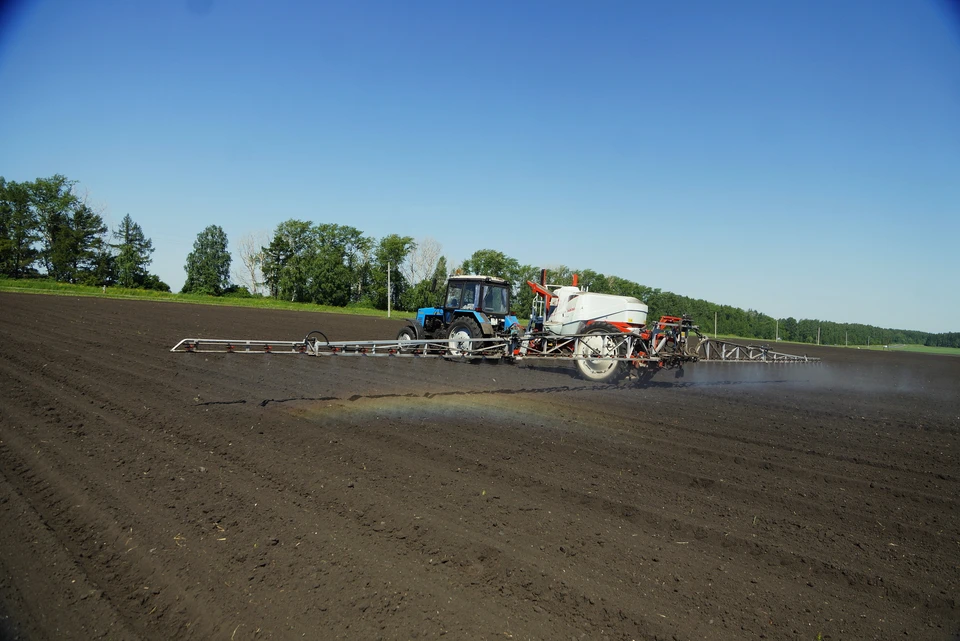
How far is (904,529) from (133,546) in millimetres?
5810

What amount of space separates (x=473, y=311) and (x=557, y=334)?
231 cm

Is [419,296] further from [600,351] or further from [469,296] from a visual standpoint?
[600,351]

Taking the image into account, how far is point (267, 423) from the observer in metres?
7.18

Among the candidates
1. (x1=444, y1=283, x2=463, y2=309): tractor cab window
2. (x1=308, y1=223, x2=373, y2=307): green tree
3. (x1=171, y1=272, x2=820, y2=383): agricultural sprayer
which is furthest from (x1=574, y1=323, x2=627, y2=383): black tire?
(x1=308, y1=223, x2=373, y2=307): green tree

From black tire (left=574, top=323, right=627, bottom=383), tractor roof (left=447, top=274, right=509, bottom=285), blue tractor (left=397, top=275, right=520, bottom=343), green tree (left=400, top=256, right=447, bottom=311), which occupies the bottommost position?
black tire (left=574, top=323, right=627, bottom=383)

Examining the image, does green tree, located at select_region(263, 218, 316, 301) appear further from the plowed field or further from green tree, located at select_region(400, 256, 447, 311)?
the plowed field

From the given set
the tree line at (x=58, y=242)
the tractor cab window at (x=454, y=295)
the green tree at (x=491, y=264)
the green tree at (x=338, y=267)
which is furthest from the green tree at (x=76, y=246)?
the tractor cab window at (x=454, y=295)

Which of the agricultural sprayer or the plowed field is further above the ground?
the agricultural sprayer

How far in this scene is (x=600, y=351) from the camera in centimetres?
1256

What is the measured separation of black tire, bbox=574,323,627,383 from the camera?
12.5 metres

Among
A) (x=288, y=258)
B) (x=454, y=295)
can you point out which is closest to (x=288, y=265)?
(x=288, y=258)

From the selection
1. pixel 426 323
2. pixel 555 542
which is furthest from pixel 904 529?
pixel 426 323

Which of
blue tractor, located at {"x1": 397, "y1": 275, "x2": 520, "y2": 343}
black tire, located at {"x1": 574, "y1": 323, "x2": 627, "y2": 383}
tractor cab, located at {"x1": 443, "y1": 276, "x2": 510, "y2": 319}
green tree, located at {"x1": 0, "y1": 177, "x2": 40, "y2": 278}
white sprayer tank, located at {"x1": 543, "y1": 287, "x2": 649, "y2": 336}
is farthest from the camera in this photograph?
green tree, located at {"x1": 0, "y1": 177, "x2": 40, "y2": 278}

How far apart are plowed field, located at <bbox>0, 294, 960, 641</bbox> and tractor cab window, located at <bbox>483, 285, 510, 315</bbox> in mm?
5802
